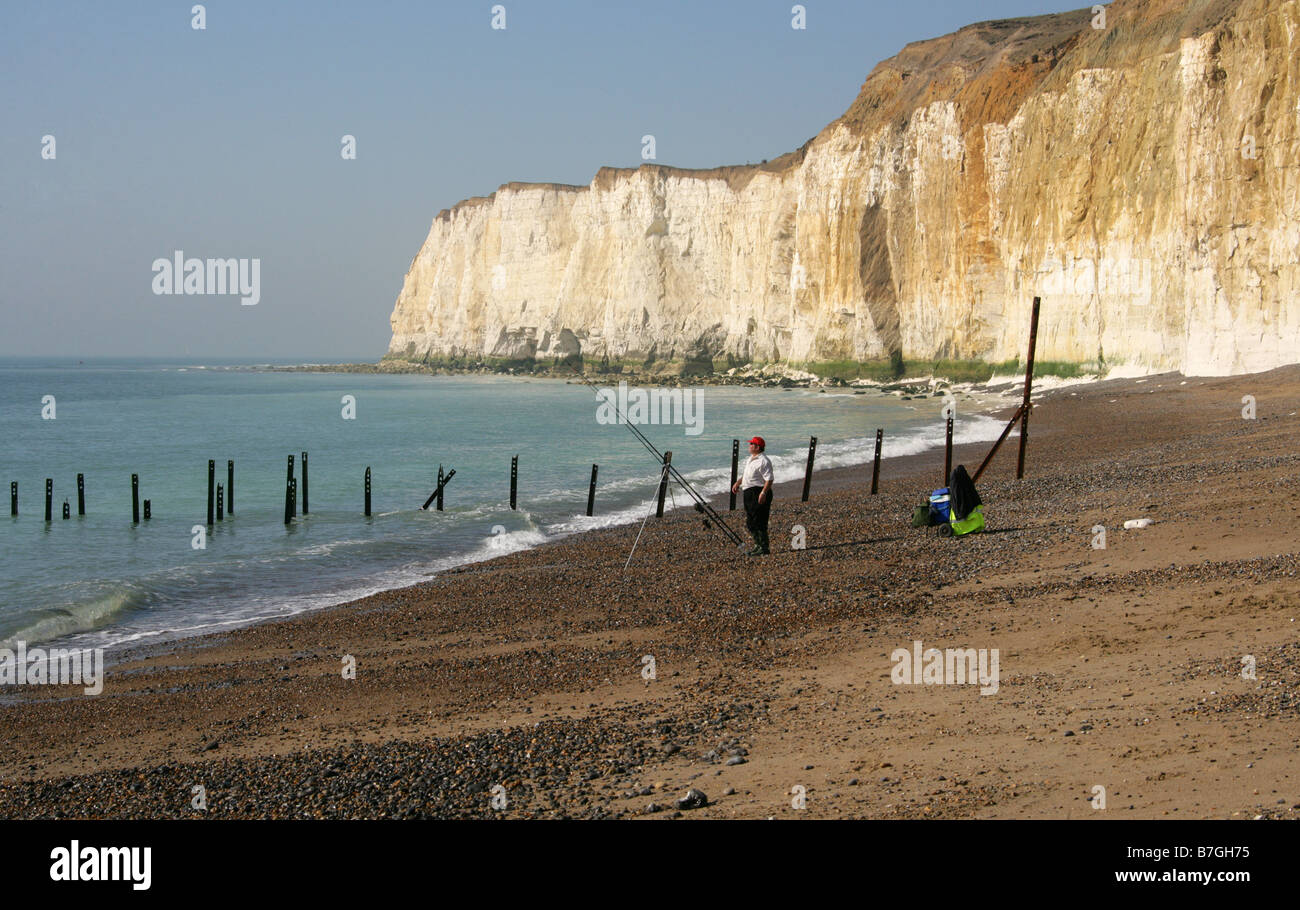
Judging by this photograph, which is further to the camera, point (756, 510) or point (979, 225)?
point (979, 225)

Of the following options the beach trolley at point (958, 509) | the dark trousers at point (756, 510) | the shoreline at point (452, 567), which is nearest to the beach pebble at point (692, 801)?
the shoreline at point (452, 567)

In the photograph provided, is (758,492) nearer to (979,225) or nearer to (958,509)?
(958,509)

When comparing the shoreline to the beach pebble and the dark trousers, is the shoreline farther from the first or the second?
the beach pebble

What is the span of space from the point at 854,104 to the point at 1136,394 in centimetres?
3923

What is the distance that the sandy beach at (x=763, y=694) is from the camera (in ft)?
15.3

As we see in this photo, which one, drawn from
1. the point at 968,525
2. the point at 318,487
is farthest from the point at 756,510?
the point at 318,487

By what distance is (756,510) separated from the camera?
11930 millimetres

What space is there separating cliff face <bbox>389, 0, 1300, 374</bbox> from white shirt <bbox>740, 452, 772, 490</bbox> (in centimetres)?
2581

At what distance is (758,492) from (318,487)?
1737cm

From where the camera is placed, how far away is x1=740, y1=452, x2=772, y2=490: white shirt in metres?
11.8

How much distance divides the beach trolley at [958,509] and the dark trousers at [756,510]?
200cm

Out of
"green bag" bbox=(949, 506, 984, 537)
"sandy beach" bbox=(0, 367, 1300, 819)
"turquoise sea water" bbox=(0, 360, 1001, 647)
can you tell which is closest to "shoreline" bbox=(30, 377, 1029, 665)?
"turquoise sea water" bbox=(0, 360, 1001, 647)

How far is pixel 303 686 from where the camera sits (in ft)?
26.4
